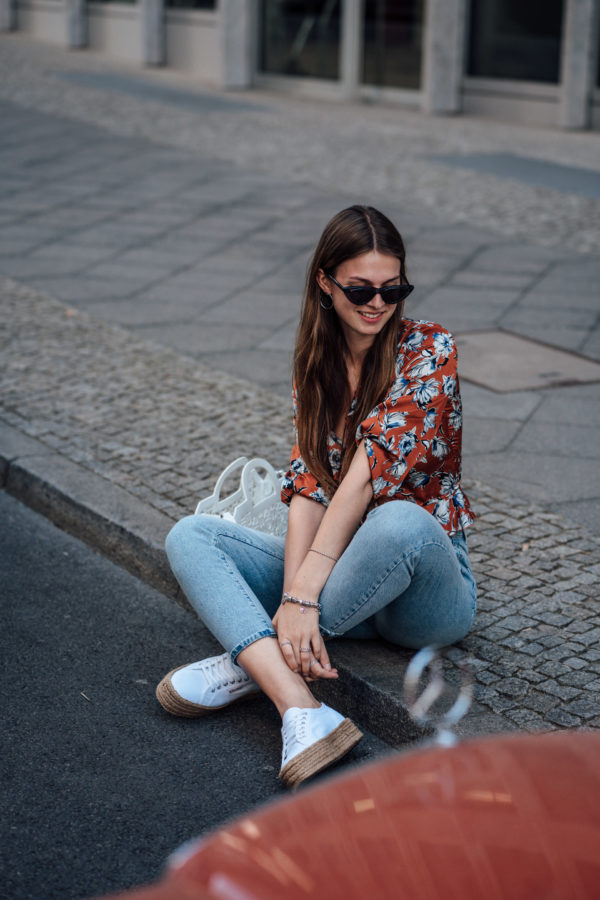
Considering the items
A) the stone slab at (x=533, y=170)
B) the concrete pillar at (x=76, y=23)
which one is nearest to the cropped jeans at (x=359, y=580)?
the stone slab at (x=533, y=170)

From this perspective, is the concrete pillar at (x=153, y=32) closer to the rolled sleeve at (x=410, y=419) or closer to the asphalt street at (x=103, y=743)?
the asphalt street at (x=103, y=743)

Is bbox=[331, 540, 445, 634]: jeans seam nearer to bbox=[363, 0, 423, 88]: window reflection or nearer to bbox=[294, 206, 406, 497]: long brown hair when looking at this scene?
bbox=[294, 206, 406, 497]: long brown hair

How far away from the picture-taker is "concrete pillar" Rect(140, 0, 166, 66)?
19.4 meters

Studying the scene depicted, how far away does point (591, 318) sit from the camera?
6516mm

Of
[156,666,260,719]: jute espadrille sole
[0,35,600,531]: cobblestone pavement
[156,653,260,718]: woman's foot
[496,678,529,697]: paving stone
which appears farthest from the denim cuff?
[0,35,600,531]: cobblestone pavement

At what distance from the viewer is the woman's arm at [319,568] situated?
288 cm

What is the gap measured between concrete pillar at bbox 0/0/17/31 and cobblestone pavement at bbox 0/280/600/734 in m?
20.1

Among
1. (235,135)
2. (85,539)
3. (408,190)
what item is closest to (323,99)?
(235,135)

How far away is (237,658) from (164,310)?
13.2ft

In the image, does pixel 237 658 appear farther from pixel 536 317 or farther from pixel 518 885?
pixel 536 317

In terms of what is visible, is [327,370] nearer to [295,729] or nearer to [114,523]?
[295,729]

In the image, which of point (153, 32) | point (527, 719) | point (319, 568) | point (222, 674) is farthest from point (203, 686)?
point (153, 32)

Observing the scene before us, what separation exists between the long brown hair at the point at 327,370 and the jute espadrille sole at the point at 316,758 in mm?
668

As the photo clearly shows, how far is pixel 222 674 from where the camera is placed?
3049 mm
